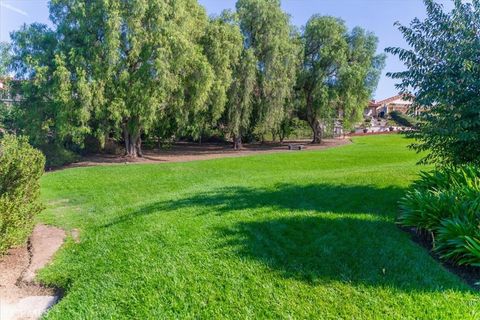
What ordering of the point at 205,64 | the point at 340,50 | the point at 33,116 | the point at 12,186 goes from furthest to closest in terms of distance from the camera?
the point at 340,50
the point at 205,64
the point at 33,116
the point at 12,186

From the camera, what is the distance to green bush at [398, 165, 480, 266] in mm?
3834

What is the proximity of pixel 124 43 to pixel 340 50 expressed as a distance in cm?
1664

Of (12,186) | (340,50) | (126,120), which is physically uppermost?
(340,50)

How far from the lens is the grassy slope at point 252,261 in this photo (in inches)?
125

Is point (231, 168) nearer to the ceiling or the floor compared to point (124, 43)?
nearer to the floor

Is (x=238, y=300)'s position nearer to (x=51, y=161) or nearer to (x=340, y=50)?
(x=51, y=161)

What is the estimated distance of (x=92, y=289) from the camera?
12.2 ft

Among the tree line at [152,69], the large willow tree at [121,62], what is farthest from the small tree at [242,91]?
the large willow tree at [121,62]

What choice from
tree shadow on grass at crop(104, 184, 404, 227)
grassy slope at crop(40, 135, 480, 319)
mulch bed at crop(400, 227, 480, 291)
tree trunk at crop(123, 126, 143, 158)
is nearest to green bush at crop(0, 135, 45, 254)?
grassy slope at crop(40, 135, 480, 319)

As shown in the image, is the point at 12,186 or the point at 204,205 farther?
the point at 204,205

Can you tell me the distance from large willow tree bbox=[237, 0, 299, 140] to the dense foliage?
51.7ft

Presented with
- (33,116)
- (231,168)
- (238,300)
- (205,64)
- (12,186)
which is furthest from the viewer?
(205,64)

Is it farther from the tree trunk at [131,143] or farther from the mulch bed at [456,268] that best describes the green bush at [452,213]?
the tree trunk at [131,143]

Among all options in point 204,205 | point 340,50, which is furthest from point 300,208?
point 340,50
